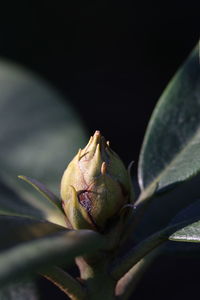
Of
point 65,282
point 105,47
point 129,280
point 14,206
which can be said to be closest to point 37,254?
point 65,282

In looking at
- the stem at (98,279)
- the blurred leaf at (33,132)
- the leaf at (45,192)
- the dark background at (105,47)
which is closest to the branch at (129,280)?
the stem at (98,279)

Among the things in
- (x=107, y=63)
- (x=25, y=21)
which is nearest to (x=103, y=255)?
(x=107, y=63)

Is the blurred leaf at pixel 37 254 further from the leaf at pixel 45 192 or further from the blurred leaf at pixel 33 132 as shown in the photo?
the blurred leaf at pixel 33 132

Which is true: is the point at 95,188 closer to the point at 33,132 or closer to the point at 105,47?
the point at 33,132

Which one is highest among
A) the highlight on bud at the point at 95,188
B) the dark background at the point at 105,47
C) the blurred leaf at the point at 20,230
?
the blurred leaf at the point at 20,230

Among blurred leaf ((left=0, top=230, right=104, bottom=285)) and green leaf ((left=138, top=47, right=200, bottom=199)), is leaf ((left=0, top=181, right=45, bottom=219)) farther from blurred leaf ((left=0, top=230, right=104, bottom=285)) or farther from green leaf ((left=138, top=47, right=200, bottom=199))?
blurred leaf ((left=0, top=230, right=104, bottom=285))

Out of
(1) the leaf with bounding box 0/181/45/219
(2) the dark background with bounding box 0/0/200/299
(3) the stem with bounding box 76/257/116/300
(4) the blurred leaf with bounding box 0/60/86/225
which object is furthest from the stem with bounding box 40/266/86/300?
(2) the dark background with bounding box 0/0/200/299

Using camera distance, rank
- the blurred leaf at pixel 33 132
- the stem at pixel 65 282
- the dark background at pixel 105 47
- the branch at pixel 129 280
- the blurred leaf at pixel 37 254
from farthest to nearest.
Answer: the dark background at pixel 105 47
the blurred leaf at pixel 33 132
the branch at pixel 129 280
the stem at pixel 65 282
the blurred leaf at pixel 37 254
